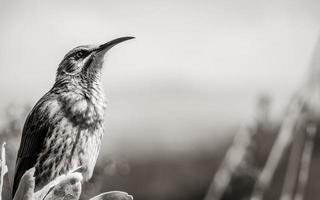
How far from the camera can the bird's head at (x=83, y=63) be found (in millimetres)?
3020

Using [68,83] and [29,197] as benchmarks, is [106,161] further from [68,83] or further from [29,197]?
[29,197]

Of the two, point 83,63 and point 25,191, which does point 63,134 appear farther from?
point 25,191

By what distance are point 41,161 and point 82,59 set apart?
0.63 m

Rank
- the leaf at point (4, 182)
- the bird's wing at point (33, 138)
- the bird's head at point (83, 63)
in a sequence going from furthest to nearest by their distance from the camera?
the bird's head at point (83, 63)
the bird's wing at point (33, 138)
the leaf at point (4, 182)

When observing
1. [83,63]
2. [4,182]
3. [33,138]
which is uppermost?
[83,63]

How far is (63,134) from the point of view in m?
2.69

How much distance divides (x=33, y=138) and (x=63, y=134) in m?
0.18

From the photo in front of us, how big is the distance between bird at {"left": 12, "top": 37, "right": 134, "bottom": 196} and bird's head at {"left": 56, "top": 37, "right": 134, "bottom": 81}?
0.09m

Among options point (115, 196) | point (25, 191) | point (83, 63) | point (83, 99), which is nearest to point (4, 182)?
point (25, 191)

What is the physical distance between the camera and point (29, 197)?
1388mm

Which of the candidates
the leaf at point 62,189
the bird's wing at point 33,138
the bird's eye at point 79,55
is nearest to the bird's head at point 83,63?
the bird's eye at point 79,55

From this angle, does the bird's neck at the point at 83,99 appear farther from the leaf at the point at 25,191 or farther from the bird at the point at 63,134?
the leaf at the point at 25,191

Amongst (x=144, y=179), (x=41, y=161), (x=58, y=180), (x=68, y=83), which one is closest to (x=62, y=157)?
(x=41, y=161)

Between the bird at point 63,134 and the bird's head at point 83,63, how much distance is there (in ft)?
0.30
